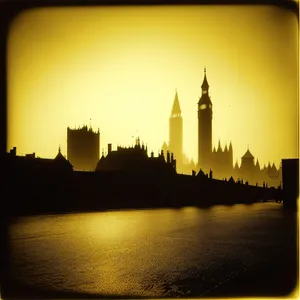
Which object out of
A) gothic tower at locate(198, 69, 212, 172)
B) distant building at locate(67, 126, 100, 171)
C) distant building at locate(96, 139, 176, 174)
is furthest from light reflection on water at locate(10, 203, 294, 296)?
gothic tower at locate(198, 69, 212, 172)

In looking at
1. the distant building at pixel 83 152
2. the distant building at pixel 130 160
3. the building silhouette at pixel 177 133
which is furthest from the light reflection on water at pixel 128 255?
the distant building at pixel 130 160

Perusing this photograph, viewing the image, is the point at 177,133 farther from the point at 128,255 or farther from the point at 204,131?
the point at 204,131

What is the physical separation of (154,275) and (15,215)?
14894 millimetres

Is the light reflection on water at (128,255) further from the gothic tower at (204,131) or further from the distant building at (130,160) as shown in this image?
the gothic tower at (204,131)

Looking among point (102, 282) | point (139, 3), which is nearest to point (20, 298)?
point (102, 282)

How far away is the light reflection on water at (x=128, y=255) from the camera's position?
20.6ft

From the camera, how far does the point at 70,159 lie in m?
36.5

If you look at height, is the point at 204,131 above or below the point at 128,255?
above

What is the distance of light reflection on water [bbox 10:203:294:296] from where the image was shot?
627 centimetres

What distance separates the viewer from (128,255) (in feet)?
27.5

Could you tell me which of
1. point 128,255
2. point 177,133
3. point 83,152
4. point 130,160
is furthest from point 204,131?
point 128,255

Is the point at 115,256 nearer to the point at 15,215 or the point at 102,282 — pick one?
the point at 102,282

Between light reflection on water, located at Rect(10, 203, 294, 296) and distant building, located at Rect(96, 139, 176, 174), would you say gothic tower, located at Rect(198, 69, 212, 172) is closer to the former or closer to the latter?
distant building, located at Rect(96, 139, 176, 174)

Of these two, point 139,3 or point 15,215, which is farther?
point 15,215
